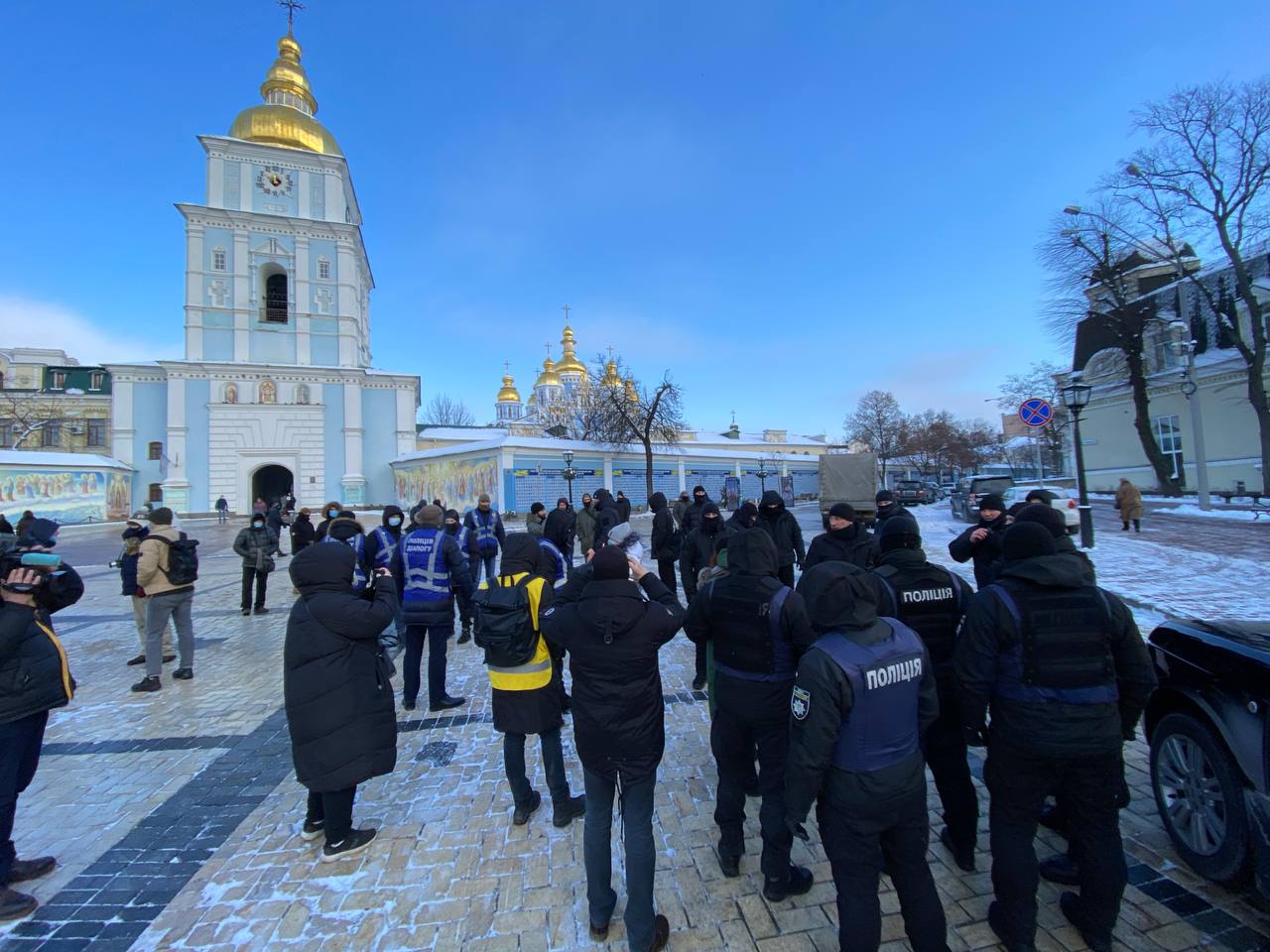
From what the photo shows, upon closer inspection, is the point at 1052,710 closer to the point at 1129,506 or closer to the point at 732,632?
the point at 732,632

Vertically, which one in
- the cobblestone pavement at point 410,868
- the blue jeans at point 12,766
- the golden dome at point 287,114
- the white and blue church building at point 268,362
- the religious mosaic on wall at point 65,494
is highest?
the golden dome at point 287,114

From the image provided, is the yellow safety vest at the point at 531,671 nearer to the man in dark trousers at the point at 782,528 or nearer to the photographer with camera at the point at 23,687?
the photographer with camera at the point at 23,687

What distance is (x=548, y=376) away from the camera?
65.6 metres

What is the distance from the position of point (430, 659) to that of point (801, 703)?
418 cm

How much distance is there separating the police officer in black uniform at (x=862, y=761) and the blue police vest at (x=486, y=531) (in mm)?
7236

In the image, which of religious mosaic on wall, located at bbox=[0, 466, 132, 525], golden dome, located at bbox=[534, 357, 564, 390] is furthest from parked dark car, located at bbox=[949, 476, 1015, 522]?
golden dome, located at bbox=[534, 357, 564, 390]

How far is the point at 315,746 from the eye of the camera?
3141 mm

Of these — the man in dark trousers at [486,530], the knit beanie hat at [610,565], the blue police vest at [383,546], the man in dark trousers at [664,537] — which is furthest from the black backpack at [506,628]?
the man in dark trousers at [486,530]

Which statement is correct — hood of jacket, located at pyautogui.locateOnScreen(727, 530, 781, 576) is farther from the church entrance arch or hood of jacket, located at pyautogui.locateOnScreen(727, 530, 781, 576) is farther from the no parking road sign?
the church entrance arch

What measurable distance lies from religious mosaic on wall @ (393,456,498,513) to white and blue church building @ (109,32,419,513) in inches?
106

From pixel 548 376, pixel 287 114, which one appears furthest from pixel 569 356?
pixel 287 114

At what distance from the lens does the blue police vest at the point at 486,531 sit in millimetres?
8953

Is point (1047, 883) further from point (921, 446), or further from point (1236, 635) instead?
point (921, 446)

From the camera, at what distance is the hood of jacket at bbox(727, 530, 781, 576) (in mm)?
2934
